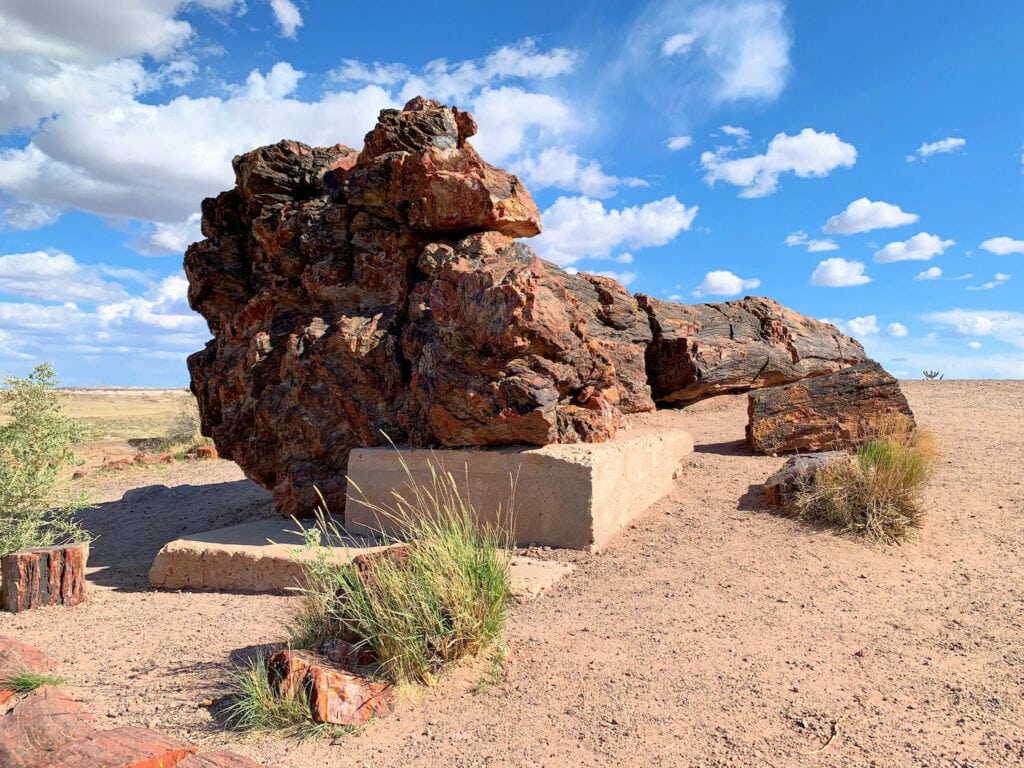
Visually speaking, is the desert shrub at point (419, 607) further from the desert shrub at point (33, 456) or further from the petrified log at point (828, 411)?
the petrified log at point (828, 411)

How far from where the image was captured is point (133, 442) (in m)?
20.3

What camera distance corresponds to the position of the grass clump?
224 inches

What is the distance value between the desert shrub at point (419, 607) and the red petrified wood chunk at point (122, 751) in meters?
0.84

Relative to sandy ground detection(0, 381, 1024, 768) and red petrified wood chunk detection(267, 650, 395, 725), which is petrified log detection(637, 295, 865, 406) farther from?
red petrified wood chunk detection(267, 650, 395, 725)

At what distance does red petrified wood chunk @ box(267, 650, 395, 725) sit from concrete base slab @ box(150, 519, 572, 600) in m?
1.62

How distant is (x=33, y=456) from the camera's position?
6973 millimetres

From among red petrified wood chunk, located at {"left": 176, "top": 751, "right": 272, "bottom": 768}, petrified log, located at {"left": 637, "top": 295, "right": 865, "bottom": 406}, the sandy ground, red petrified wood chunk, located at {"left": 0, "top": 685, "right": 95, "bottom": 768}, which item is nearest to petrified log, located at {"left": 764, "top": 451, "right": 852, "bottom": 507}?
the sandy ground

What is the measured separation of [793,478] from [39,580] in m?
6.16

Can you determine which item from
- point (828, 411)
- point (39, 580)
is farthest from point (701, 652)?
point (39, 580)

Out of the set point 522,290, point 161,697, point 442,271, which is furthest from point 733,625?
point 442,271

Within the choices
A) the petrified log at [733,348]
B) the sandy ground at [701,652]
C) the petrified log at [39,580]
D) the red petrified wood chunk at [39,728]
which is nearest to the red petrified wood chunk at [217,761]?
the sandy ground at [701,652]

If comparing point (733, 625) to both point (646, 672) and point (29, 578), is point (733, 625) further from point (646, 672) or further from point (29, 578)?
point (29, 578)

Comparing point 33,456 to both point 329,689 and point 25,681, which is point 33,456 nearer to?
point 25,681

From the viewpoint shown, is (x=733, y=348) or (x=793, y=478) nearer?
(x=793, y=478)
